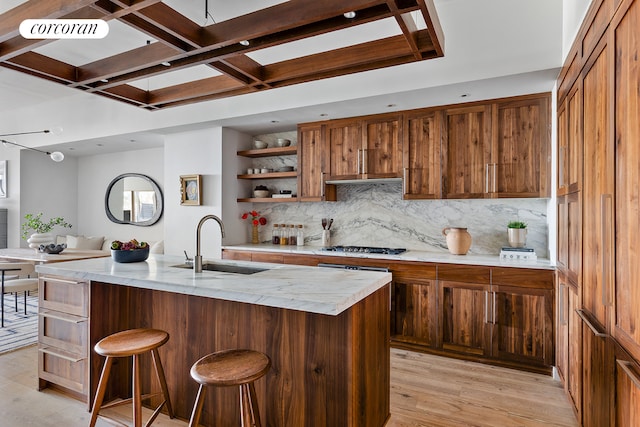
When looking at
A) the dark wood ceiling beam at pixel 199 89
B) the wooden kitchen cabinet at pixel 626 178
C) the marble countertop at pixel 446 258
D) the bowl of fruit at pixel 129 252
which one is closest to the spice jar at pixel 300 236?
the marble countertop at pixel 446 258

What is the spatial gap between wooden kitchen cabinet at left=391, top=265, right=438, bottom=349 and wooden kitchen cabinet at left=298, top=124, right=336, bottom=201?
1.29m

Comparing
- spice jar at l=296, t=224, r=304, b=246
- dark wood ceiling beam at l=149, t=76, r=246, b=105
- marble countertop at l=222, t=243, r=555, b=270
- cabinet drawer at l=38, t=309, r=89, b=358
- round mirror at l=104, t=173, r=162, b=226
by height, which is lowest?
cabinet drawer at l=38, t=309, r=89, b=358

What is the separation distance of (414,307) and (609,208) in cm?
214

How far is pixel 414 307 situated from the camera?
11.4 ft

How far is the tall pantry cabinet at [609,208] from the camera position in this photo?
53.4 inches

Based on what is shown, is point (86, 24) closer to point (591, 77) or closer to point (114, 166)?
point (591, 77)

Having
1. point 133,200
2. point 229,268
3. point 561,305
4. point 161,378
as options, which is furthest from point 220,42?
point 133,200

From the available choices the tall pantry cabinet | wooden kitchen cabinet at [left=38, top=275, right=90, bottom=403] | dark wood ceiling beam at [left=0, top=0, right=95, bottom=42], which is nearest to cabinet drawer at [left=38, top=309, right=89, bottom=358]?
wooden kitchen cabinet at [left=38, top=275, right=90, bottom=403]

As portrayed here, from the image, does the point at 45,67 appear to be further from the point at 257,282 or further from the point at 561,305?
the point at 561,305

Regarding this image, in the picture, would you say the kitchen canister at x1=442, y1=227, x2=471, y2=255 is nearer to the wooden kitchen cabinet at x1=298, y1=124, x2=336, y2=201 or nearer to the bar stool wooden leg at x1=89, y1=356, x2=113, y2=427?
the wooden kitchen cabinet at x1=298, y1=124, x2=336, y2=201

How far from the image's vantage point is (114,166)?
6625 millimetres

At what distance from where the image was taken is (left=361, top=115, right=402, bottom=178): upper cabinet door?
12.4 feet

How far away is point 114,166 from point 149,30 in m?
5.56

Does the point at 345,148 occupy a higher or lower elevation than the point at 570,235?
higher
